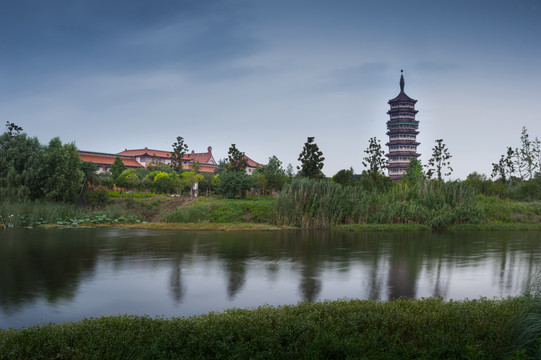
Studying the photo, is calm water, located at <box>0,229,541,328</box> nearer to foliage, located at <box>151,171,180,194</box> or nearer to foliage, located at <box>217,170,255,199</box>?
foliage, located at <box>217,170,255,199</box>

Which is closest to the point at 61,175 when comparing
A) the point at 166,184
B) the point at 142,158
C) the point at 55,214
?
the point at 55,214

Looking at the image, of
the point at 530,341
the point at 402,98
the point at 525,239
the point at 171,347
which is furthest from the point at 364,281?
the point at 402,98

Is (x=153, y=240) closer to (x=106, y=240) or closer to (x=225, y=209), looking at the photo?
(x=106, y=240)

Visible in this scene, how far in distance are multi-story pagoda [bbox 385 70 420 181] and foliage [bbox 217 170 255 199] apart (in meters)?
52.8

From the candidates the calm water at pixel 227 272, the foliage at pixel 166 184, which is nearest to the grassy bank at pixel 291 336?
the calm water at pixel 227 272

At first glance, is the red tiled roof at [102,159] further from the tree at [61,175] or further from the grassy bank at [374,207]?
the grassy bank at [374,207]

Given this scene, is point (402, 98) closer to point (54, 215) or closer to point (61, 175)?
point (61, 175)

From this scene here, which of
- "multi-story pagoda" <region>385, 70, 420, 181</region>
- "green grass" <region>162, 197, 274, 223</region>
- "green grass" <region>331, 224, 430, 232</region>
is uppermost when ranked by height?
"multi-story pagoda" <region>385, 70, 420, 181</region>

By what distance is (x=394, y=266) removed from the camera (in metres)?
12.2

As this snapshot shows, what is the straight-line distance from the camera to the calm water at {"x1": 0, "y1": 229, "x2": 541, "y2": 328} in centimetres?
801

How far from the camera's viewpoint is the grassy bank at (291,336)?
15.8ft

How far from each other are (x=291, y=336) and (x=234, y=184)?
2793 centimetres

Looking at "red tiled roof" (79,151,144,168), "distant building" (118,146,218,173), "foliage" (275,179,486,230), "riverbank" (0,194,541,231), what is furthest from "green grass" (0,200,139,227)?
"distant building" (118,146,218,173)

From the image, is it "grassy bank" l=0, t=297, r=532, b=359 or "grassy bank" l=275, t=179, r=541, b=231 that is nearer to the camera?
"grassy bank" l=0, t=297, r=532, b=359
